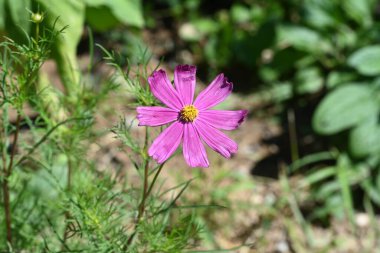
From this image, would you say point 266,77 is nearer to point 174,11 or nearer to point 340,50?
point 340,50

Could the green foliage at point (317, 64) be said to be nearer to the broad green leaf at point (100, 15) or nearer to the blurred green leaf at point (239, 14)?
the blurred green leaf at point (239, 14)

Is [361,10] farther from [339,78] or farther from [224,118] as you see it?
[224,118]

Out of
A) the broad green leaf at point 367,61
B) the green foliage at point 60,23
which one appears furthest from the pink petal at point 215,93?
the broad green leaf at point 367,61

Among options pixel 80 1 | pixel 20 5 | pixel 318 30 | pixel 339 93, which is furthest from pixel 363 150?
pixel 20 5

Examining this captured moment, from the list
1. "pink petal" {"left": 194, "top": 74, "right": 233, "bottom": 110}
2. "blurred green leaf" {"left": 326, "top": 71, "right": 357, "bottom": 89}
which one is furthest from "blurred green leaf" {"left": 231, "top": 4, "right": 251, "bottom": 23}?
"pink petal" {"left": 194, "top": 74, "right": 233, "bottom": 110}

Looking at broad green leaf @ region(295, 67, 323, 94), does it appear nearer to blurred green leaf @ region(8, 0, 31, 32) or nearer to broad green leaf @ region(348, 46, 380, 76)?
broad green leaf @ region(348, 46, 380, 76)

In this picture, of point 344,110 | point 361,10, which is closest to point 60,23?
point 344,110
